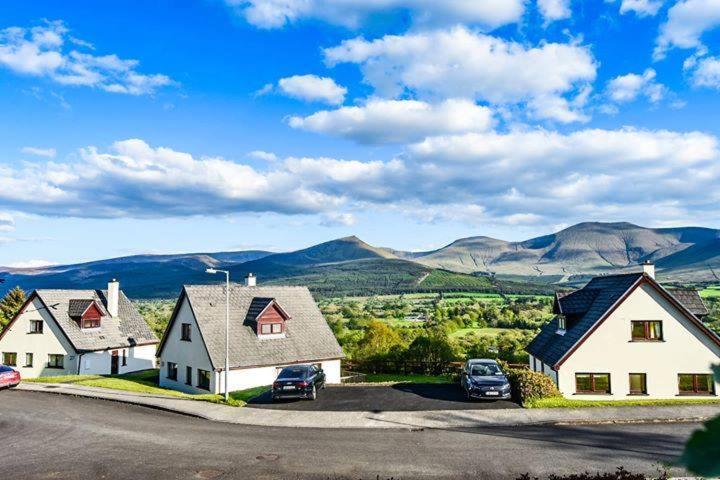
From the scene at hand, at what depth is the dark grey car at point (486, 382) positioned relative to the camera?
28.1 m

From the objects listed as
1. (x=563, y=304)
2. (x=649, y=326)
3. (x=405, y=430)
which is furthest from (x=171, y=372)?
→ (x=649, y=326)

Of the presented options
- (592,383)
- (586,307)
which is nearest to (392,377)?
(586,307)

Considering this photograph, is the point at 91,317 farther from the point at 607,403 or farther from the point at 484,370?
the point at 607,403

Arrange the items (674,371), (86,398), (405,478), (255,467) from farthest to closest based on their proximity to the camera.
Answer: (86,398) < (674,371) < (255,467) < (405,478)

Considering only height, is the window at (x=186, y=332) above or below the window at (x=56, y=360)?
above

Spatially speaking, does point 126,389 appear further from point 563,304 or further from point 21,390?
point 563,304

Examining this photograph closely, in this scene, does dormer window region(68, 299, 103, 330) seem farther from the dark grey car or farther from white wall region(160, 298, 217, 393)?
the dark grey car

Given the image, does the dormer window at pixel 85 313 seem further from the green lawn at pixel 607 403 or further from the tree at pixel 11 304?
the green lawn at pixel 607 403

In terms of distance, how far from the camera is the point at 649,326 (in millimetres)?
30641

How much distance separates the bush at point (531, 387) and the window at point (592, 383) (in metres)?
2.52

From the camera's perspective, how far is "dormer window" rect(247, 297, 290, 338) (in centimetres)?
3847

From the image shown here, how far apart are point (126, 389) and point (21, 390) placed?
7237 millimetres

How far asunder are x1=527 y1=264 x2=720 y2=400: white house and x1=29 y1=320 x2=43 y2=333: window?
45.3 meters

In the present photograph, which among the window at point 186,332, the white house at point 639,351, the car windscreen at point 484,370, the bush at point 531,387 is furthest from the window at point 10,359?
the white house at point 639,351
